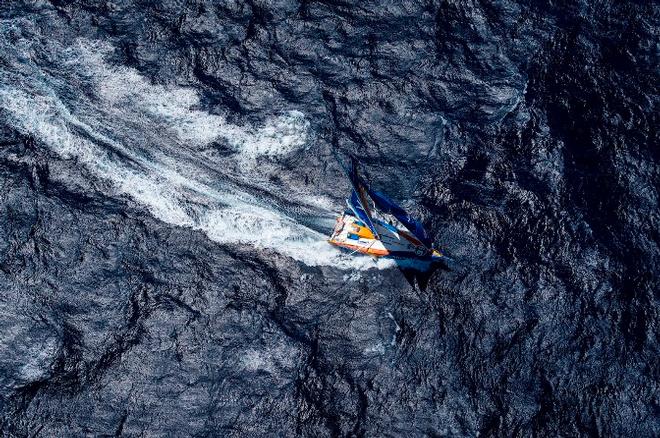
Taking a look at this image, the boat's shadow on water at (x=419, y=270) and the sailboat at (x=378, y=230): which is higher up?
the sailboat at (x=378, y=230)

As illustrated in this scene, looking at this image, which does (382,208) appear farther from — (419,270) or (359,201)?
(419,270)

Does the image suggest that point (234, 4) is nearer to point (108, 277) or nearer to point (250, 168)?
point (250, 168)

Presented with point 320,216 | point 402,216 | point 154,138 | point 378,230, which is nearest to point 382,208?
point 402,216

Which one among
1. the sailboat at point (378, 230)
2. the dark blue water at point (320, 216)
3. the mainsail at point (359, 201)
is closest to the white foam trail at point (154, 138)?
the dark blue water at point (320, 216)

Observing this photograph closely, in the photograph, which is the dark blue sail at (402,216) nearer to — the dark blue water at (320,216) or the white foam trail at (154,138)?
the dark blue water at (320,216)

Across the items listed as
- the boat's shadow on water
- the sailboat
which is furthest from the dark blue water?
the sailboat

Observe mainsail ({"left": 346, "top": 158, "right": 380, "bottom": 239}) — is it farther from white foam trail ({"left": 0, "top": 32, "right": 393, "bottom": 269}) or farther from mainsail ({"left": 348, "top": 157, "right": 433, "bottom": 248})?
white foam trail ({"left": 0, "top": 32, "right": 393, "bottom": 269})
